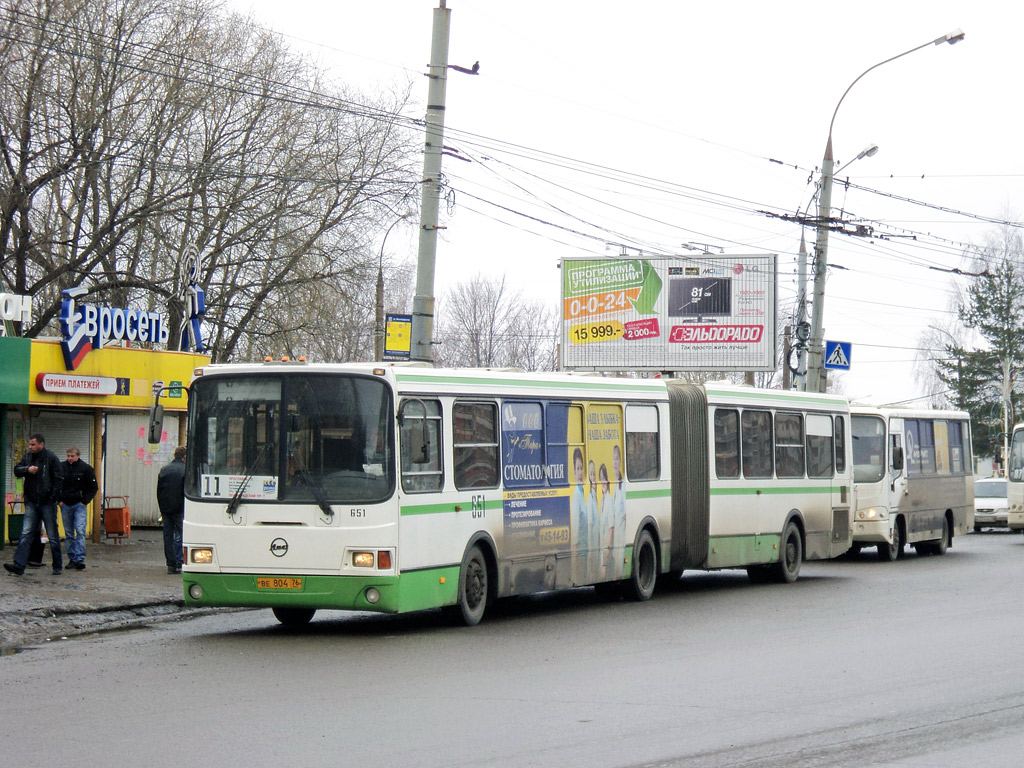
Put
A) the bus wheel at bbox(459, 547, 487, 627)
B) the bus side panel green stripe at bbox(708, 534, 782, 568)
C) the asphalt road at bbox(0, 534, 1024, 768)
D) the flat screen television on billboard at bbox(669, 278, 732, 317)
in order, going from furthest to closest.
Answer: the flat screen television on billboard at bbox(669, 278, 732, 317), the bus side panel green stripe at bbox(708, 534, 782, 568), the bus wheel at bbox(459, 547, 487, 627), the asphalt road at bbox(0, 534, 1024, 768)

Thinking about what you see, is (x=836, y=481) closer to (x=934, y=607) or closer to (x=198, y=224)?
(x=934, y=607)

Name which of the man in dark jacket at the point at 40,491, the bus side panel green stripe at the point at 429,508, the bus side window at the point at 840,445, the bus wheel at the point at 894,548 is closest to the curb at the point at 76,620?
the man in dark jacket at the point at 40,491

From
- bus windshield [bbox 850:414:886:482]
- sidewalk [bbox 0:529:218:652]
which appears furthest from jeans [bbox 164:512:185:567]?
bus windshield [bbox 850:414:886:482]

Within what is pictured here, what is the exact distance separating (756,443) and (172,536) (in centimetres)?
820

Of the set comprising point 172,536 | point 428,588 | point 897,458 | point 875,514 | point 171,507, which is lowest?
point 428,588

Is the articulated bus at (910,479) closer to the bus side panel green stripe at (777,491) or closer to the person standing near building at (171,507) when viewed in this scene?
the bus side panel green stripe at (777,491)

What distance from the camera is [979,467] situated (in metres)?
81.8

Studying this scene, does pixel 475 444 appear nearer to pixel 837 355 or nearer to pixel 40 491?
pixel 40 491

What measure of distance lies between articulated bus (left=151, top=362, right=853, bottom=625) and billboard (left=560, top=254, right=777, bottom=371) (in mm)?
21336

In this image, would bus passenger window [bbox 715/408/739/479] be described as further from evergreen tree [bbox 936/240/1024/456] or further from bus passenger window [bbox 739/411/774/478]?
evergreen tree [bbox 936/240/1024/456]

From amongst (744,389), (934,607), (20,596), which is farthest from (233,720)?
(744,389)

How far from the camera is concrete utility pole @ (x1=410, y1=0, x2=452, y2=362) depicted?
19.2 meters

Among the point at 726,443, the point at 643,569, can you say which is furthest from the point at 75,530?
the point at 726,443

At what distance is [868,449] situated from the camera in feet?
83.0
